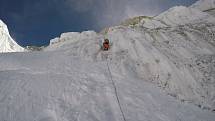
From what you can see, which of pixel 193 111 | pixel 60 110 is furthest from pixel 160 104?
pixel 60 110

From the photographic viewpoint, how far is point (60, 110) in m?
16.5

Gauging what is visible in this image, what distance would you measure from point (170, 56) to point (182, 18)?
1914 cm

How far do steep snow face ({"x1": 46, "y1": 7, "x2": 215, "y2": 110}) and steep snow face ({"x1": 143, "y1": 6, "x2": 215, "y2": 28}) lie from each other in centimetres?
200

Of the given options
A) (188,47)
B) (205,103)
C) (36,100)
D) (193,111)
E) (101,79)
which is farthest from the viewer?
(188,47)

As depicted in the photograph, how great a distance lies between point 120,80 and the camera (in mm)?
22328

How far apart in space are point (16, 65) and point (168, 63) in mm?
13557

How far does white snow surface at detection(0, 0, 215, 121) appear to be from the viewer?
55.7ft

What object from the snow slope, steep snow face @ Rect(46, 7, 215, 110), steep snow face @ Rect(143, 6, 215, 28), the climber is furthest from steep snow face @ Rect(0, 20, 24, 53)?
the snow slope

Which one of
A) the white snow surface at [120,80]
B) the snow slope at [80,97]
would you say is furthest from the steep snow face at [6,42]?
the snow slope at [80,97]

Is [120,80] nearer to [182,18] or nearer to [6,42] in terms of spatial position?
[182,18]

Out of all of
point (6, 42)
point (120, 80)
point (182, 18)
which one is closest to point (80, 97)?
point (120, 80)

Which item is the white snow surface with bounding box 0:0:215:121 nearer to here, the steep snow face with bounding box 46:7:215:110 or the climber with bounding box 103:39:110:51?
the steep snow face with bounding box 46:7:215:110

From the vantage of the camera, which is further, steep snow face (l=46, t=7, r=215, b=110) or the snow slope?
steep snow face (l=46, t=7, r=215, b=110)

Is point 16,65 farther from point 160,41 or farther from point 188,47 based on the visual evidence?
point 188,47
